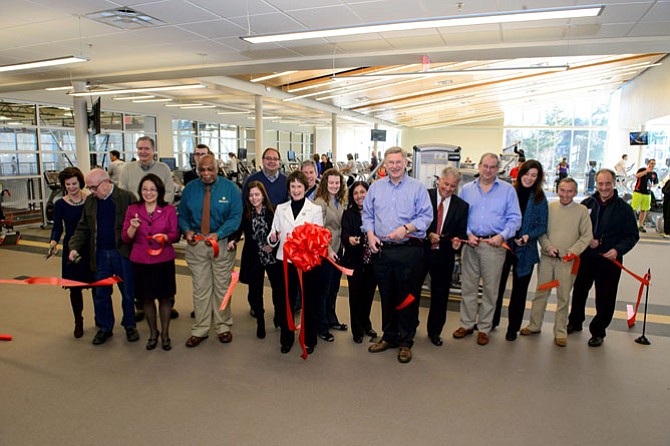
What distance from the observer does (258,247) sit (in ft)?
12.3

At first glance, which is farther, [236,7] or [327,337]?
[236,7]

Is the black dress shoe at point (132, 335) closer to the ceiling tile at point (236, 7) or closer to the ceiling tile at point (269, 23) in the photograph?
the ceiling tile at point (236, 7)

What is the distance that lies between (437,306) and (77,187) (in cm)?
324

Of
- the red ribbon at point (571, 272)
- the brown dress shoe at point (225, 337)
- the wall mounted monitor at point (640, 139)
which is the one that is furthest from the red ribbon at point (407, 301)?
the wall mounted monitor at point (640, 139)

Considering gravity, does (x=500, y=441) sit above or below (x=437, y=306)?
below

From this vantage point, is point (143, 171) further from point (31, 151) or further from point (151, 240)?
point (31, 151)

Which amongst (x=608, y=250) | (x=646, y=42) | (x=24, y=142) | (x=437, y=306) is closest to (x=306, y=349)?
(x=437, y=306)

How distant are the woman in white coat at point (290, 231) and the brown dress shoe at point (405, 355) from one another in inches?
28.1

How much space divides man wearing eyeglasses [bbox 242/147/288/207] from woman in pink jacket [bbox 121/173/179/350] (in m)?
0.97

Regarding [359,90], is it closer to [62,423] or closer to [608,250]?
[608,250]

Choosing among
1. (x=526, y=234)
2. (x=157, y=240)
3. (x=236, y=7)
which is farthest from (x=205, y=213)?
(x=236, y=7)

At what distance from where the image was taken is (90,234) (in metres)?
3.76

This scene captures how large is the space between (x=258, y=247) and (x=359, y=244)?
851 millimetres

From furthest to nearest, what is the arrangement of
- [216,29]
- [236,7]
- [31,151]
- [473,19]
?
1. [31,151]
2. [216,29]
3. [236,7]
4. [473,19]
